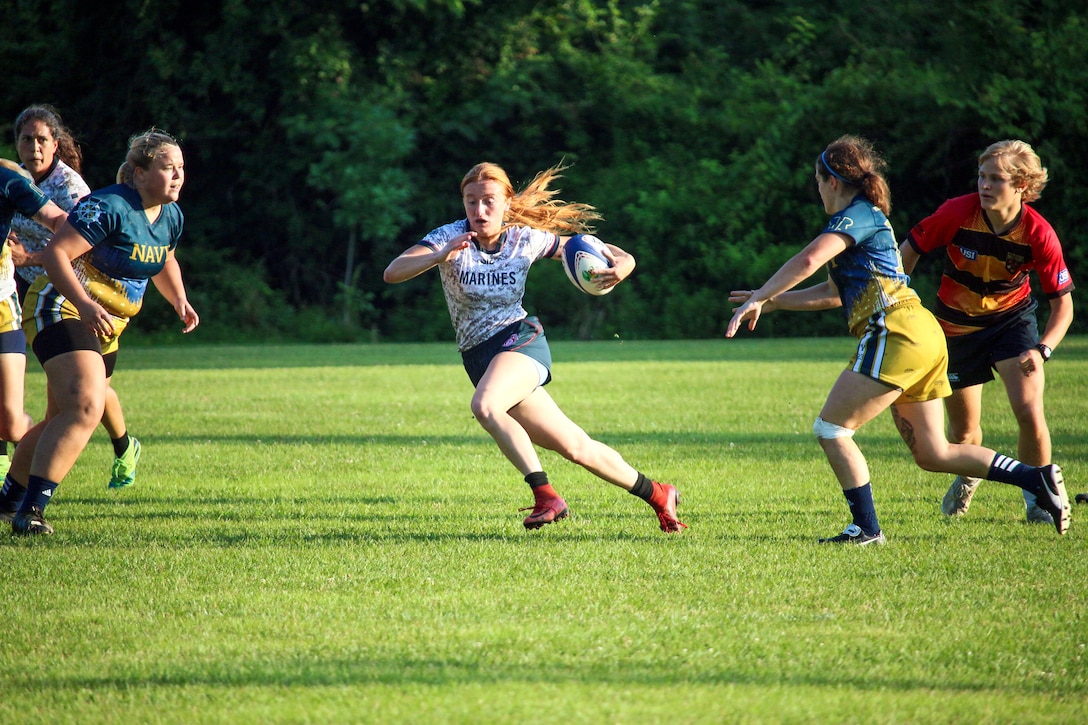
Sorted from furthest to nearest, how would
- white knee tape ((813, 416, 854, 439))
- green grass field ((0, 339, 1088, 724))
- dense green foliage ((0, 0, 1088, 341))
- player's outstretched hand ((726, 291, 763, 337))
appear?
dense green foliage ((0, 0, 1088, 341)), white knee tape ((813, 416, 854, 439)), player's outstretched hand ((726, 291, 763, 337)), green grass field ((0, 339, 1088, 724))

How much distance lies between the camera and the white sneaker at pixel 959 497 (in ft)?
20.6

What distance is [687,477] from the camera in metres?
7.56

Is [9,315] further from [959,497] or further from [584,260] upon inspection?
[959,497]

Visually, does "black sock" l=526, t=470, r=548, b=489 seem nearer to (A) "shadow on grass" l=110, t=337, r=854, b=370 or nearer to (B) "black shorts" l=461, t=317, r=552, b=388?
(B) "black shorts" l=461, t=317, r=552, b=388

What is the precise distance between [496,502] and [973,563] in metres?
2.73

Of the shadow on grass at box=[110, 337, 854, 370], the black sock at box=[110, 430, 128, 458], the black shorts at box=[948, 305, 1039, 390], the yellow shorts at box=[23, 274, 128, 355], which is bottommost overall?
the shadow on grass at box=[110, 337, 854, 370]

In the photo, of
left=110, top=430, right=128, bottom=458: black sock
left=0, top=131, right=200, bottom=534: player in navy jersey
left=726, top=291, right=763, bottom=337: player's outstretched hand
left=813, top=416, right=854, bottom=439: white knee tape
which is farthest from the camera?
left=110, top=430, right=128, bottom=458: black sock

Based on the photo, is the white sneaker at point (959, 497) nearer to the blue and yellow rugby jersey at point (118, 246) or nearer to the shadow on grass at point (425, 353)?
the blue and yellow rugby jersey at point (118, 246)

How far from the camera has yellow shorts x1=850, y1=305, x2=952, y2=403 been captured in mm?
5156

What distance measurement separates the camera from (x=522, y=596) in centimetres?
452

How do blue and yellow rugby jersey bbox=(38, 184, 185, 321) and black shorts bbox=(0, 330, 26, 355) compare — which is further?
black shorts bbox=(0, 330, 26, 355)

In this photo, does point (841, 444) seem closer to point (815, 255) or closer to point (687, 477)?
point (815, 255)

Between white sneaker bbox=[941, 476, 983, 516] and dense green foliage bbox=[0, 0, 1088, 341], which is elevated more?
white sneaker bbox=[941, 476, 983, 516]

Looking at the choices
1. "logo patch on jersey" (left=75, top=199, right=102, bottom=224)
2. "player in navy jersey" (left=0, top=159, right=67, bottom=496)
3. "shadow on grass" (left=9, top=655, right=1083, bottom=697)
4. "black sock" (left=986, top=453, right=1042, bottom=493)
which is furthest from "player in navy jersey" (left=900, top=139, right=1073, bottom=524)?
"player in navy jersey" (left=0, top=159, right=67, bottom=496)
